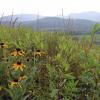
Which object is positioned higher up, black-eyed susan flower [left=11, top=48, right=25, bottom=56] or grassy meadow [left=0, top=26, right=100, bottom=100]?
black-eyed susan flower [left=11, top=48, right=25, bottom=56]

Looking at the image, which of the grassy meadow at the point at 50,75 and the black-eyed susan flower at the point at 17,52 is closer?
the grassy meadow at the point at 50,75

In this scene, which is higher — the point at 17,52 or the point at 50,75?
the point at 17,52

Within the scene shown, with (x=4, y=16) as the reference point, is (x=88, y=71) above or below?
below

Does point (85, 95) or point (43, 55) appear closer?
point (85, 95)

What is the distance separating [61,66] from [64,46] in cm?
41

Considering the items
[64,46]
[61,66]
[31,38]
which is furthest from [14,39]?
[61,66]

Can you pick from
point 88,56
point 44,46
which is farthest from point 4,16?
point 88,56

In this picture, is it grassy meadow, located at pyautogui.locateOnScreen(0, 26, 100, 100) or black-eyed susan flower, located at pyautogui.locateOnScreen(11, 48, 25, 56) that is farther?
black-eyed susan flower, located at pyautogui.locateOnScreen(11, 48, 25, 56)

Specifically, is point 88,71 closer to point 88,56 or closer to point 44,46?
point 88,56

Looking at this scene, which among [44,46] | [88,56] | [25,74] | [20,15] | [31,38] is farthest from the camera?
[20,15]

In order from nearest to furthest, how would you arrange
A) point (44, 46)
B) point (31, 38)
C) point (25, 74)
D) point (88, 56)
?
point (25, 74)
point (88, 56)
point (44, 46)
point (31, 38)

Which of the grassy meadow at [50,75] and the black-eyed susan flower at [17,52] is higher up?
the black-eyed susan flower at [17,52]

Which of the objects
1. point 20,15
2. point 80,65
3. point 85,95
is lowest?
point 85,95

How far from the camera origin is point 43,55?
3957mm
